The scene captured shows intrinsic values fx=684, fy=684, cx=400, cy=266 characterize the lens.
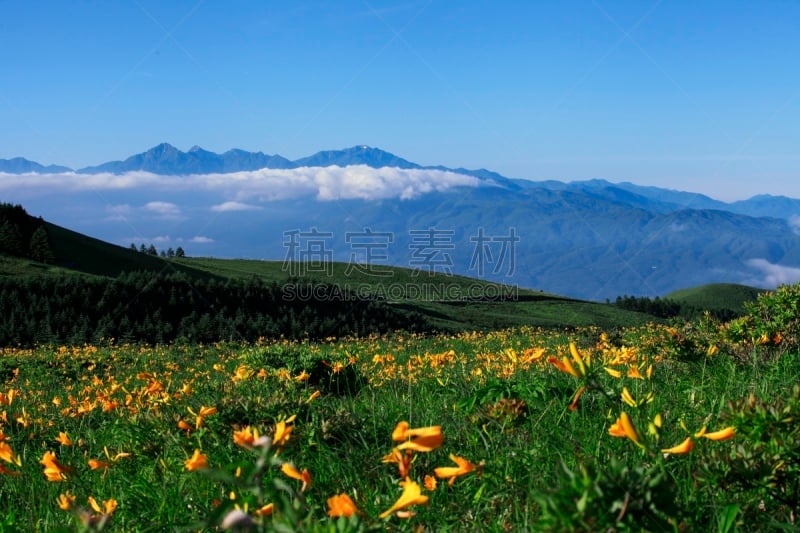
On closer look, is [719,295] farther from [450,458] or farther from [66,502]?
[66,502]

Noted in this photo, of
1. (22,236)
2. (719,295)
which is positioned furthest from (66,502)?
(719,295)

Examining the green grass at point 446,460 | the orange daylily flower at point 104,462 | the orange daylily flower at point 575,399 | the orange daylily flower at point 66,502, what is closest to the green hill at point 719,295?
the green grass at point 446,460

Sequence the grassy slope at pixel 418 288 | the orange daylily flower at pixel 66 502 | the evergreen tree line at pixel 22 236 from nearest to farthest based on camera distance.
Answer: the orange daylily flower at pixel 66 502, the evergreen tree line at pixel 22 236, the grassy slope at pixel 418 288

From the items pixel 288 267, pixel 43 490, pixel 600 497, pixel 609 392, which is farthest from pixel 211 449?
pixel 288 267

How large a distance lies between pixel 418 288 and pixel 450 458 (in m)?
88.4

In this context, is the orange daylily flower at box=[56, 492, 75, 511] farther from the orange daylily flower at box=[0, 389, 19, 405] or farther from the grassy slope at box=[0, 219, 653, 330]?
the grassy slope at box=[0, 219, 653, 330]

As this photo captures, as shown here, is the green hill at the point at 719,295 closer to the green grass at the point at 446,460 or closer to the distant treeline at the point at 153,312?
the distant treeline at the point at 153,312

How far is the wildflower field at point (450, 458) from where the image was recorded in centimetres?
192

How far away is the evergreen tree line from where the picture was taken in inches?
1889

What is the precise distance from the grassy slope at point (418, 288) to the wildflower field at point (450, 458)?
40073mm

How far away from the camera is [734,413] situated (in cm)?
277

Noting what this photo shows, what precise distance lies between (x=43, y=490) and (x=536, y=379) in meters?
3.68

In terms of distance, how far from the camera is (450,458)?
3.31 metres

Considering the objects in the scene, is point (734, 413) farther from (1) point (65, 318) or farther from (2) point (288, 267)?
(2) point (288, 267)
